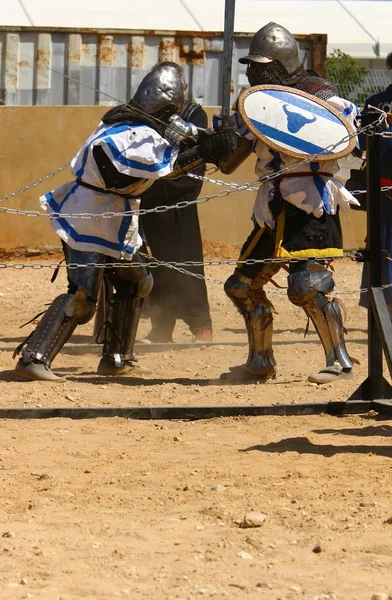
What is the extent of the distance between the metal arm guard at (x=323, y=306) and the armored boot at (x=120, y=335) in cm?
102

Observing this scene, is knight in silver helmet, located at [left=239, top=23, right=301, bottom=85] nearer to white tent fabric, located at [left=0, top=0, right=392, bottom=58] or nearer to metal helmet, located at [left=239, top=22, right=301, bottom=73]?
metal helmet, located at [left=239, top=22, right=301, bottom=73]

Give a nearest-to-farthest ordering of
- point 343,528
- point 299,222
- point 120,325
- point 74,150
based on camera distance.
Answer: point 343,528, point 299,222, point 120,325, point 74,150

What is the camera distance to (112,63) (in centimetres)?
1285

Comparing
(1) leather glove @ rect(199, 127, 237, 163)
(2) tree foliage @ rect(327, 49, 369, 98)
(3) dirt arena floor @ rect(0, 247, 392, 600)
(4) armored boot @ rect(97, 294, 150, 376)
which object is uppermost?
(2) tree foliage @ rect(327, 49, 369, 98)

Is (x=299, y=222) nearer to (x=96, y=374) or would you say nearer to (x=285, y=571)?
(x=96, y=374)

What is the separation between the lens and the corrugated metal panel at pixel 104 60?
12.7m

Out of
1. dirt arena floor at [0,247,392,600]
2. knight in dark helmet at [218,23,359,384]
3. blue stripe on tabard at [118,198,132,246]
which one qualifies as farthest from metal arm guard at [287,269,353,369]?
blue stripe on tabard at [118,198,132,246]

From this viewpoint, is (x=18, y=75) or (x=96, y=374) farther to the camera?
(x=18, y=75)

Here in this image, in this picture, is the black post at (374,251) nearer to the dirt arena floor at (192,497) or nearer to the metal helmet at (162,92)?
the dirt arena floor at (192,497)

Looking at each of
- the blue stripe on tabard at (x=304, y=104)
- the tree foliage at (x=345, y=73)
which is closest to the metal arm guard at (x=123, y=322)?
the blue stripe on tabard at (x=304, y=104)

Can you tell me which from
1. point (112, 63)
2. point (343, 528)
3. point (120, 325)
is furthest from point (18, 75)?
point (343, 528)

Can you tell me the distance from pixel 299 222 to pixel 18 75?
23.5 feet

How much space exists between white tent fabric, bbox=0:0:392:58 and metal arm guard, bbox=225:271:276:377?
338 inches

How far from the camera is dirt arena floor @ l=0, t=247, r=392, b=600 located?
3572 millimetres
